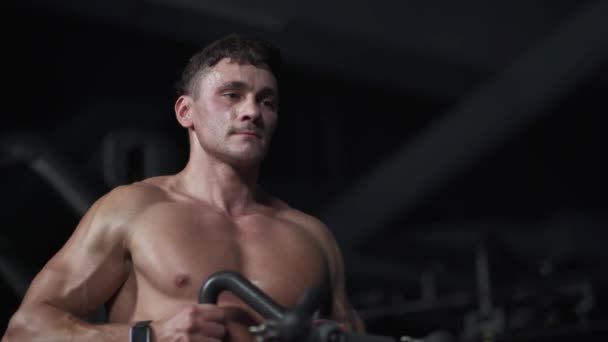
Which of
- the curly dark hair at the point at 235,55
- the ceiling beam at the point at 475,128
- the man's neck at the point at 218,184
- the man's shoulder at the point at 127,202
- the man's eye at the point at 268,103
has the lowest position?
the man's shoulder at the point at 127,202

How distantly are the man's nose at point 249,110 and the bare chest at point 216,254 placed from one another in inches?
5.1

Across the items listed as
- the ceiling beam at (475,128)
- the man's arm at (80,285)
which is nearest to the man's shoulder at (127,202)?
the man's arm at (80,285)

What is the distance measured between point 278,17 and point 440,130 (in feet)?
2.88

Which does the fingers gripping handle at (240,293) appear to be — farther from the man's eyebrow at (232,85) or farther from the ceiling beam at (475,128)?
the ceiling beam at (475,128)

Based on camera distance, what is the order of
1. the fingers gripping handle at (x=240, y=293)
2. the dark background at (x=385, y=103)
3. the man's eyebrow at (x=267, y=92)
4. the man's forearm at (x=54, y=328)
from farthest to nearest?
the dark background at (x=385, y=103), the man's eyebrow at (x=267, y=92), the man's forearm at (x=54, y=328), the fingers gripping handle at (x=240, y=293)

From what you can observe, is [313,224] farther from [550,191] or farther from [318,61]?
[550,191]

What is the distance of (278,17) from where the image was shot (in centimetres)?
386

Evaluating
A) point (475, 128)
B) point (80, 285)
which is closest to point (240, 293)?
point (80, 285)

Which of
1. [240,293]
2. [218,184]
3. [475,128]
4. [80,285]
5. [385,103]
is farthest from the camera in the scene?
[385,103]

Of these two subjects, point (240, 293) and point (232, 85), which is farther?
point (232, 85)

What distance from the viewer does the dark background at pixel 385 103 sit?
3.75m

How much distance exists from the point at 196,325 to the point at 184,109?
12.7 inches

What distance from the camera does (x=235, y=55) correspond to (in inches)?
46.1

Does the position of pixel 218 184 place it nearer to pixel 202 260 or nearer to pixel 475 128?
pixel 202 260
